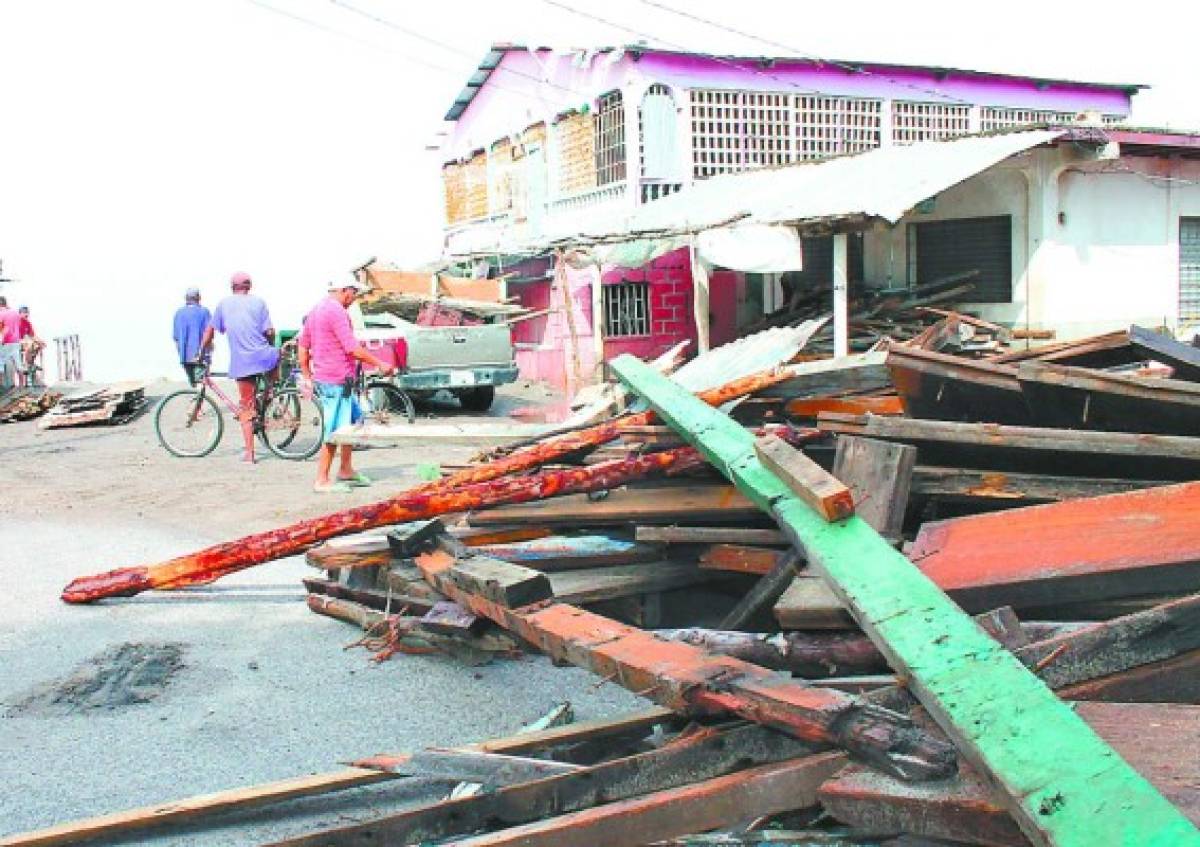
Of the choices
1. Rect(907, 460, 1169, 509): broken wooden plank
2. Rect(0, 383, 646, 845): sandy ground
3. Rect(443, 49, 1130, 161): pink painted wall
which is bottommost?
Rect(0, 383, 646, 845): sandy ground

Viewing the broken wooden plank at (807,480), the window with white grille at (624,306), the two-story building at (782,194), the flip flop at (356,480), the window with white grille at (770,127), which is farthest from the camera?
the window with white grille at (770,127)

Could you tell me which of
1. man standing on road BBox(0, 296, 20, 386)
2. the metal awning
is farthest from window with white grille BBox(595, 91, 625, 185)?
man standing on road BBox(0, 296, 20, 386)

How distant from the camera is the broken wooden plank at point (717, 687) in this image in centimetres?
277

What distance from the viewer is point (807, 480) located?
4156mm

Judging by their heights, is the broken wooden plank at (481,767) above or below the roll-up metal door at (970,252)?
below

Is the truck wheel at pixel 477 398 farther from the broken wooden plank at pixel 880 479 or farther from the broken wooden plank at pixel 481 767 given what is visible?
the broken wooden plank at pixel 481 767

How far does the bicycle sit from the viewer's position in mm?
12730

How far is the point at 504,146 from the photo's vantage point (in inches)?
1069

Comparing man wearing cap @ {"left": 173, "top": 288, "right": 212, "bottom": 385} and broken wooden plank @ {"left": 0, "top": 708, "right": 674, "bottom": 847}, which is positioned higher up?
man wearing cap @ {"left": 173, "top": 288, "right": 212, "bottom": 385}

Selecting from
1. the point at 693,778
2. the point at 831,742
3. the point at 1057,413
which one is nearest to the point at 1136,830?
the point at 831,742

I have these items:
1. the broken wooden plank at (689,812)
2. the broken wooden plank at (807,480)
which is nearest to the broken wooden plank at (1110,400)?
the broken wooden plank at (807,480)

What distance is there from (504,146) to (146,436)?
13.8 m

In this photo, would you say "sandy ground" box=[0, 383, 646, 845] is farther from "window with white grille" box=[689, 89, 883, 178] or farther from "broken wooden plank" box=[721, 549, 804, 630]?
"window with white grille" box=[689, 89, 883, 178]

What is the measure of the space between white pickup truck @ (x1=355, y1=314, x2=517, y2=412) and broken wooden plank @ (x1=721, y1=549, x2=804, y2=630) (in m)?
12.5
